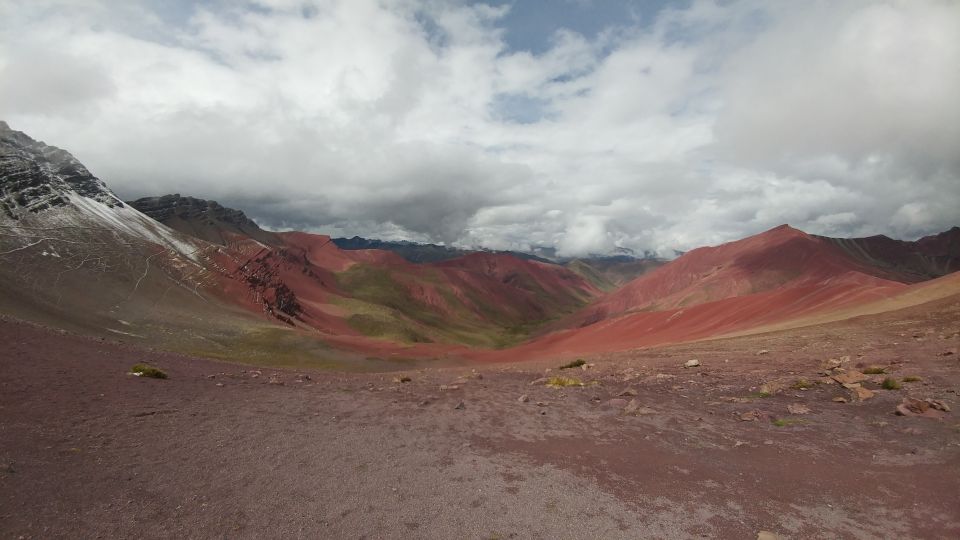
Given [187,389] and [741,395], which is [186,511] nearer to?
[187,389]

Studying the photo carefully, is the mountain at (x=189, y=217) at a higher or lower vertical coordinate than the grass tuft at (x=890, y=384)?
higher

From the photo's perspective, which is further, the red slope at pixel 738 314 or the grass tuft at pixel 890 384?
the red slope at pixel 738 314

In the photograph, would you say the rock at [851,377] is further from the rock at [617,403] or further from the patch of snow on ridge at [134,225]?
the patch of snow on ridge at [134,225]

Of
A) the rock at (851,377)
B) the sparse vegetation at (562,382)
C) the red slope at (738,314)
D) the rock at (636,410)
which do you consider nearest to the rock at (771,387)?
the rock at (851,377)

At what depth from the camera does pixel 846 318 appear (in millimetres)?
43125

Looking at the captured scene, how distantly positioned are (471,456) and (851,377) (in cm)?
1940

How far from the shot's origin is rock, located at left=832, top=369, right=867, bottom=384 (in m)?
21.5

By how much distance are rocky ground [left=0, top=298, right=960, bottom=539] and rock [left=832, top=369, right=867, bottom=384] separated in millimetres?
86

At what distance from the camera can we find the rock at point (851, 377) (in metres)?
21.5

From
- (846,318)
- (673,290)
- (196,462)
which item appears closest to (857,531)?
(196,462)

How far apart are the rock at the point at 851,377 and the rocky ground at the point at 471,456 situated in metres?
0.09

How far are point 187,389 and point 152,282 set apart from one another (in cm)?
6910

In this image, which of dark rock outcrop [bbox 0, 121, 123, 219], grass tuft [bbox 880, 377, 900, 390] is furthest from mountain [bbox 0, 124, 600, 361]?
grass tuft [bbox 880, 377, 900, 390]

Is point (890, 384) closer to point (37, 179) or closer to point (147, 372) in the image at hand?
point (147, 372)
